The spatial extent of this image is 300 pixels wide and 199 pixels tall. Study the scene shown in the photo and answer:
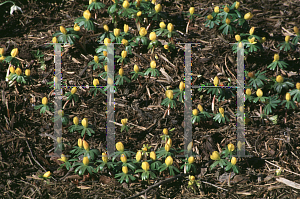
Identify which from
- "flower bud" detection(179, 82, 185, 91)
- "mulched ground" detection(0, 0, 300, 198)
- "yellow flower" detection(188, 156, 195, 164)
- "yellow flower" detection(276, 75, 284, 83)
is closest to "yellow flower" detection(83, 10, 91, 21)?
"mulched ground" detection(0, 0, 300, 198)

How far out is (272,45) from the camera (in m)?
3.74

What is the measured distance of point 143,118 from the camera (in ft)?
10.3

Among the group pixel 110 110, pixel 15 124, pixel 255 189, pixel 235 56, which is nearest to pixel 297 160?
pixel 255 189

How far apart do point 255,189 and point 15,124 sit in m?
2.49

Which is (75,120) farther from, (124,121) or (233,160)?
(233,160)

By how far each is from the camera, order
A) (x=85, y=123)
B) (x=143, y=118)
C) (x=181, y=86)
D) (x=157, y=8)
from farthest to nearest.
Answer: (x=157, y=8) < (x=143, y=118) < (x=181, y=86) < (x=85, y=123)

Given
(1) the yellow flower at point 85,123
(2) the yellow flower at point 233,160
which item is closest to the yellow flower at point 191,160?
(2) the yellow flower at point 233,160

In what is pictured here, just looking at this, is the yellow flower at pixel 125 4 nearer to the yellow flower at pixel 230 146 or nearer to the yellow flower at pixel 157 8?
the yellow flower at pixel 157 8

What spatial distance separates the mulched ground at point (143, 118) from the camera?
2.70 metres

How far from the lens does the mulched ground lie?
2.70 meters

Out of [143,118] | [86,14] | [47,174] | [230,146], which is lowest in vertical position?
[47,174]

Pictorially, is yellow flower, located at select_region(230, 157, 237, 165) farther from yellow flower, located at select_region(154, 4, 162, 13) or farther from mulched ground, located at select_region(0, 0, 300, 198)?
yellow flower, located at select_region(154, 4, 162, 13)

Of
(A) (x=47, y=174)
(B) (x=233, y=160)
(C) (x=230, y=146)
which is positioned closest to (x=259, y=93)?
(C) (x=230, y=146)

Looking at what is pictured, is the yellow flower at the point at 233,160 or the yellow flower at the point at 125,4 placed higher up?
the yellow flower at the point at 125,4
